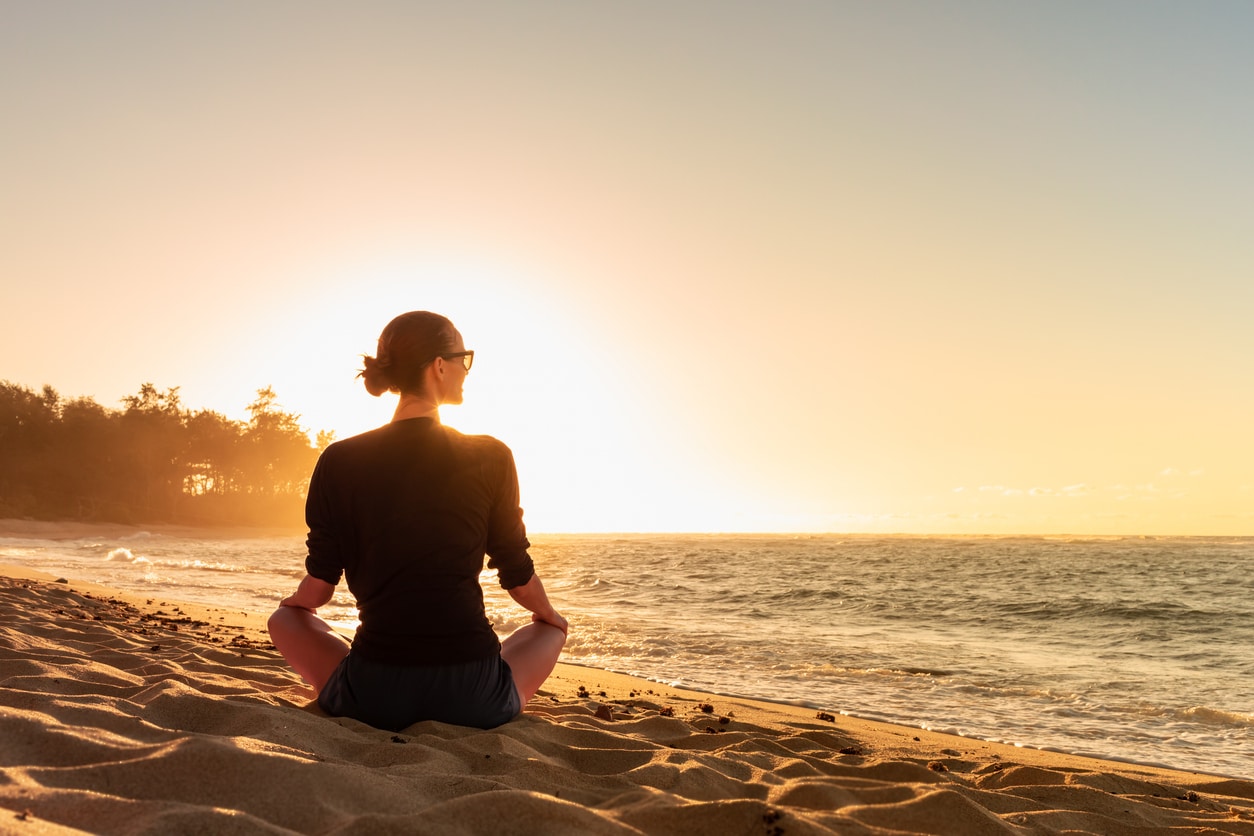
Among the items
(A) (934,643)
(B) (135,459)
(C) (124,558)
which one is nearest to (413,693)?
(A) (934,643)

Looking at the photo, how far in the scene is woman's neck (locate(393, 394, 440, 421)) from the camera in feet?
11.0

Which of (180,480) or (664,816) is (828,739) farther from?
(180,480)

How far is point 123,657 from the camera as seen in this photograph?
4.87 meters

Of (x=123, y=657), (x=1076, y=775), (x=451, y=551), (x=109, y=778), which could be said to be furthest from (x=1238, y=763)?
(x=123, y=657)

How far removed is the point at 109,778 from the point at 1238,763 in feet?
21.1

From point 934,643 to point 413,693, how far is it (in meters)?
9.36

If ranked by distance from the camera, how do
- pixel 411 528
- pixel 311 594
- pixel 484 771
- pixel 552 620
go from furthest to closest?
pixel 552 620
pixel 311 594
pixel 411 528
pixel 484 771

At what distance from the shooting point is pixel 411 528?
10.4 ft

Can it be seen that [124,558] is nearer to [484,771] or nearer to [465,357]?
[465,357]

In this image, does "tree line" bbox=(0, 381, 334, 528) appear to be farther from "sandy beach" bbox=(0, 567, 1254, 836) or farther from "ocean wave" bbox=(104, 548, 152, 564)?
"sandy beach" bbox=(0, 567, 1254, 836)

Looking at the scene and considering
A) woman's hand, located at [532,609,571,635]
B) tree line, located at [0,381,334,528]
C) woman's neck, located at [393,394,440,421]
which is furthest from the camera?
tree line, located at [0,381,334,528]

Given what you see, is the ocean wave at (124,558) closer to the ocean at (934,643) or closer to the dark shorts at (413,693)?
the ocean at (934,643)

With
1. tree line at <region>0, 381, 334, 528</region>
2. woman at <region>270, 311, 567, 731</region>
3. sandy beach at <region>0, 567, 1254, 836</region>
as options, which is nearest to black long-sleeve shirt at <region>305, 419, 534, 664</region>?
woman at <region>270, 311, 567, 731</region>

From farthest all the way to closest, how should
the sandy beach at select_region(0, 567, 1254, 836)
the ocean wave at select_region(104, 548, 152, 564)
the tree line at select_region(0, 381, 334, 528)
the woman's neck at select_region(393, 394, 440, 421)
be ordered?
the tree line at select_region(0, 381, 334, 528) < the ocean wave at select_region(104, 548, 152, 564) < the woman's neck at select_region(393, 394, 440, 421) < the sandy beach at select_region(0, 567, 1254, 836)
